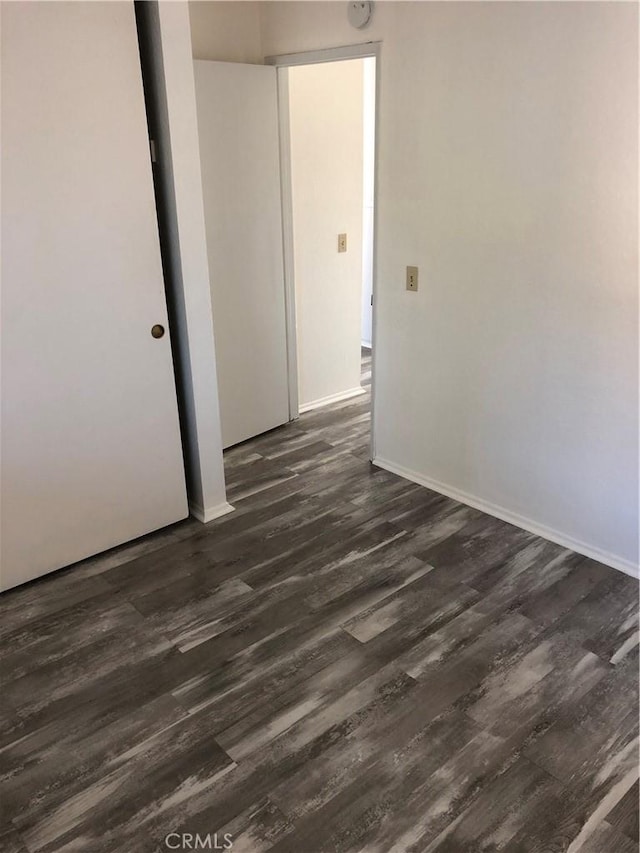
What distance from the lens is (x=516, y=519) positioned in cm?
300

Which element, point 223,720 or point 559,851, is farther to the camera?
point 223,720

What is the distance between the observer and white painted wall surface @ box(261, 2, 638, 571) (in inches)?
92.4

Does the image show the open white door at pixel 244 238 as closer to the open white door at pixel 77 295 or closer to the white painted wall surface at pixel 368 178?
the open white door at pixel 77 295

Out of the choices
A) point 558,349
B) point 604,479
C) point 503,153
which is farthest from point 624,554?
point 503,153

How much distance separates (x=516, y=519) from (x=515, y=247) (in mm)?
1192

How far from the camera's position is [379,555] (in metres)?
2.80

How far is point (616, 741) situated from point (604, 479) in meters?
1.04

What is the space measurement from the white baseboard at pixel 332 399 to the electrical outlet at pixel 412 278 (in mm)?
1474

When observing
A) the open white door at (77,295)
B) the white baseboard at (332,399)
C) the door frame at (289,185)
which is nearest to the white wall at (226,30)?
the door frame at (289,185)

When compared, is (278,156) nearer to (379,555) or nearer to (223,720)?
(379,555)

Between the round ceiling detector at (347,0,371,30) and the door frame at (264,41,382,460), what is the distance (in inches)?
3.2

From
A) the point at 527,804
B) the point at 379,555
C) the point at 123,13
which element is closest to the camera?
the point at 527,804

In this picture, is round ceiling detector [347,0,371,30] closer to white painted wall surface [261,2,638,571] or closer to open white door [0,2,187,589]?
white painted wall surface [261,2,638,571]
